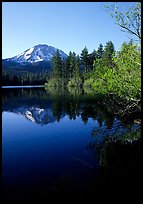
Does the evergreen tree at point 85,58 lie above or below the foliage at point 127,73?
above

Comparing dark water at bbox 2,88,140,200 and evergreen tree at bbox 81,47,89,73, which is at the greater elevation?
evergreen tree at bbox 81,47,89,73

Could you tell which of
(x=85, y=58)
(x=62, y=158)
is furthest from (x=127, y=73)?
(x=85, y=58)

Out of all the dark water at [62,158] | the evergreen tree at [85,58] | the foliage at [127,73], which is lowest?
the dark water at [62,158]

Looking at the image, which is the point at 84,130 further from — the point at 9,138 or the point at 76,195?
the point at 76,195

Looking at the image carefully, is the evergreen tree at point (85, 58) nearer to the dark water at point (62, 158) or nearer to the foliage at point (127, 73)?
the dark water at point (62, 158)

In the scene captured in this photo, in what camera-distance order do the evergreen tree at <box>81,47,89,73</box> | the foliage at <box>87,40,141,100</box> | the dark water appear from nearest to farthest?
the dark water < the foliage at <box>87,40,141,100</box> < the evergreen tree at <box>81,47,89,73</box>

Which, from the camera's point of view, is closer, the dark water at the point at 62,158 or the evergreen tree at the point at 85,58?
the dark water at the point at 62,158

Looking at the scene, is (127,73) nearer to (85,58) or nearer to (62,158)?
(62,158)

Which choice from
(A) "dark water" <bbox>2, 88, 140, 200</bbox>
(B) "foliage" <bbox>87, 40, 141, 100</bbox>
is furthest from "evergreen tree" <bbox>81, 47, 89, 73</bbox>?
(B) "foliage" <bbox>87, 40, 141, 100</bbox>

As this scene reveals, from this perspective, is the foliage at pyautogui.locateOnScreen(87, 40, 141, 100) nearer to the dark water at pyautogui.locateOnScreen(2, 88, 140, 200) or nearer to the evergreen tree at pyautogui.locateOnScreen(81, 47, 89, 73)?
the dark water at pyautogui.locateOnScreen(2, 88, 140, 200)

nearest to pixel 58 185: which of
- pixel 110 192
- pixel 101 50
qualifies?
pixel 110 192

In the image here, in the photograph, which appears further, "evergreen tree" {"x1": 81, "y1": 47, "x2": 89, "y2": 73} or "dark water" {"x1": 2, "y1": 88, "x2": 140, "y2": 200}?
"evergreen tree" {"x1": 81, "y1": 47, "x2": 89, "y2": 73}

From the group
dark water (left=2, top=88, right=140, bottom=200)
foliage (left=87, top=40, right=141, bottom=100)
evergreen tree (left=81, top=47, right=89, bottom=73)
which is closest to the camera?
dark water (left=2, top=88, right=140, bottom=200)

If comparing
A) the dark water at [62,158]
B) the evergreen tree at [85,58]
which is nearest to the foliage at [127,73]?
the dark water at [62,158]
